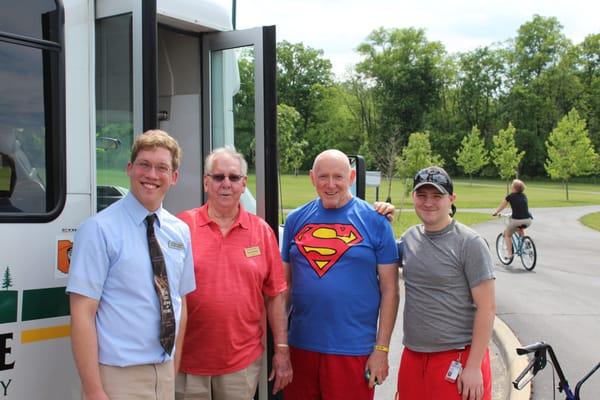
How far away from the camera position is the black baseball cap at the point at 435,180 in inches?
116

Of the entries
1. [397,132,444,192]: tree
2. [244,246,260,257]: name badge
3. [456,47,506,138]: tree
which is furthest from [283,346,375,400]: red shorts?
[456,47,506,138]: tree

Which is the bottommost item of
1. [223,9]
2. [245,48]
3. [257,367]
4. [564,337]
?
[564,337]

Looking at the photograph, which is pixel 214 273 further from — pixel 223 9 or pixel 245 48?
pixel 223 9

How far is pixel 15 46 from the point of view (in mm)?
2412

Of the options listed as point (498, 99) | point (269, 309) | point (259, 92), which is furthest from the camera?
point (498, 99)

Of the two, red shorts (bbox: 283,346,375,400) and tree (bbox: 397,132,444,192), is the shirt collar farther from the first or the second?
tree (bbox: 397,132,444,192)

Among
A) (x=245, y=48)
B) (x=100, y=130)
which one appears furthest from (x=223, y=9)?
(x=100, y=130)

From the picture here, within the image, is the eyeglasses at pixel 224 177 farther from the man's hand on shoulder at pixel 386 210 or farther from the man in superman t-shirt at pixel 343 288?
the man's hand on shoulder at pixel 386 210

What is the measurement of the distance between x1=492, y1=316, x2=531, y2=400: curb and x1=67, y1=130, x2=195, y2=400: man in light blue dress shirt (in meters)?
3.61

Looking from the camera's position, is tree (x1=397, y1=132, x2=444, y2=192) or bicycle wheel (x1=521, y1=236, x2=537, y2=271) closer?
bicycle wheel (x1=521, y1=236, x2=537, y2=271)

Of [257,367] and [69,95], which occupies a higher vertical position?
[69,95]

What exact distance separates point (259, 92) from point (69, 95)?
1017 mm

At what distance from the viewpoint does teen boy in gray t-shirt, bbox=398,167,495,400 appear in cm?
284

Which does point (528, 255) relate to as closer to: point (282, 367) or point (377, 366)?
point (377, 366)
